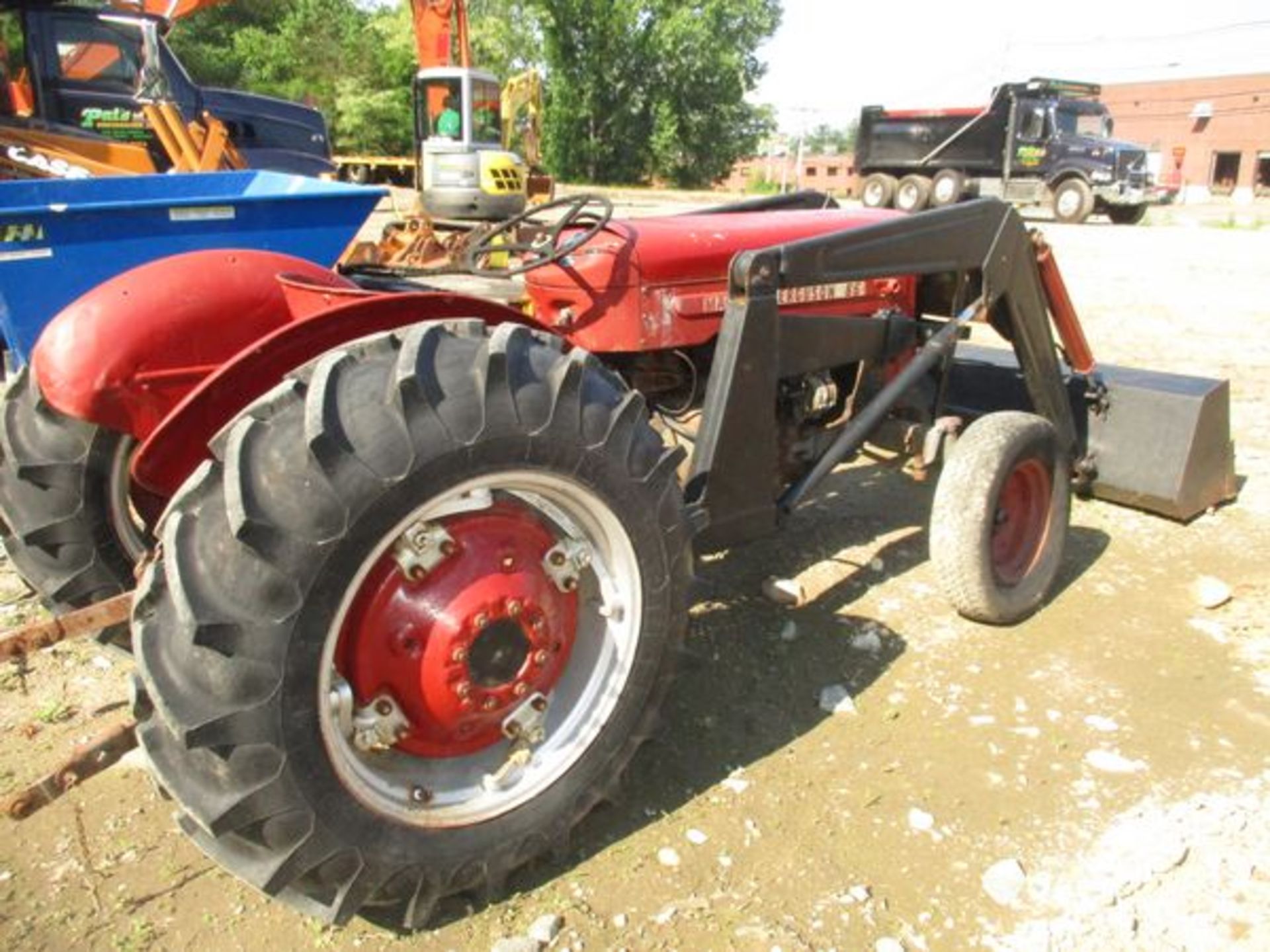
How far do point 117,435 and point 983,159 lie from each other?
935 inches

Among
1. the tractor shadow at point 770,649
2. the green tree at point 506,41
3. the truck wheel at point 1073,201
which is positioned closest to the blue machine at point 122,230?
the tractor shadow at point 770,649

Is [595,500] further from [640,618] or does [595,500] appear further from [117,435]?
[117,435]

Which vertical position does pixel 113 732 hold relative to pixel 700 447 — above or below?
below

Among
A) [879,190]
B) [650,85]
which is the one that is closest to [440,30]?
[879,190]

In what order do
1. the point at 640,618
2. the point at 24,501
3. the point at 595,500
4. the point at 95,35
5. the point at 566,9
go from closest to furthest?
Result: the point at 595,500
the point at 640,618
the point at 24,501
the point at 95,35
the point at 566,9

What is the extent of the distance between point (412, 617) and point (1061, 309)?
302 cm

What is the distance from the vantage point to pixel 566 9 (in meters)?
36.4

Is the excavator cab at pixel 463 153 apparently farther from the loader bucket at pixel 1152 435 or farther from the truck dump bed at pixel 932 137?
the truck dump bed at pixel 932 137

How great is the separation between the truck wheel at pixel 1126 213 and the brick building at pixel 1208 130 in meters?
25.5

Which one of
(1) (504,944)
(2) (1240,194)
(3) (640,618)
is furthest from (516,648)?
(2) (1240,194)

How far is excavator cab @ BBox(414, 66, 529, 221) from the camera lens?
14.9 meters

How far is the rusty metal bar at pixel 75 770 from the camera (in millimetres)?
1829

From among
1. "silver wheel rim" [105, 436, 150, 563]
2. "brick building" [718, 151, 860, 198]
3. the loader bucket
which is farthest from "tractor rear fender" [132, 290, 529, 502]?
"brick building" [718, 151, 860, 198]

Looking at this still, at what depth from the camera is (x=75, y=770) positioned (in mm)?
1864
